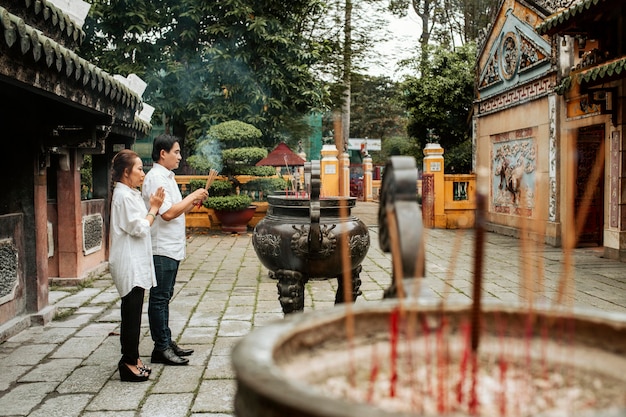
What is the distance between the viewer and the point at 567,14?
8133 millimetres

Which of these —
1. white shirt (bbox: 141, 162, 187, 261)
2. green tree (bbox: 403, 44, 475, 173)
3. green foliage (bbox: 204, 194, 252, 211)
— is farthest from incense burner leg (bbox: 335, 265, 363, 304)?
green tree (bbox: 403, 44, 475, 173)

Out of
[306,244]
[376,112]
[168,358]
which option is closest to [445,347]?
[306,244]

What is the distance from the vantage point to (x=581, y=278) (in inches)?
293

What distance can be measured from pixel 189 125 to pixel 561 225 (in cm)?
918

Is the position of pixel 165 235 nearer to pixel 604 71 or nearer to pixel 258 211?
pixel 604 71

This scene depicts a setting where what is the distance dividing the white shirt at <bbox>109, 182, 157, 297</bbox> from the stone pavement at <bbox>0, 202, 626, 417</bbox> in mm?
717

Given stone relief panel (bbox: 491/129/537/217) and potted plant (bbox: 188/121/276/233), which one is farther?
potted plant (bbox: 188/121/276/233)

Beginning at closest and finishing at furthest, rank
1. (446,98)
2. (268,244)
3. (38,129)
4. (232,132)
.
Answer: (268,244) < (38,129) < (232,132) < (446,98)

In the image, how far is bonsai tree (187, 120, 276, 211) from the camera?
1255 cm

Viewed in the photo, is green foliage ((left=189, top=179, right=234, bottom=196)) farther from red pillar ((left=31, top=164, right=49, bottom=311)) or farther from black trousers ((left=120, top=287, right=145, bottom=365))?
black trousers ((left=120, top=287, right=145, bottom=365))

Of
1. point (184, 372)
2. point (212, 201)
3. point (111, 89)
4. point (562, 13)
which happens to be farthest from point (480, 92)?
point (184, 372)

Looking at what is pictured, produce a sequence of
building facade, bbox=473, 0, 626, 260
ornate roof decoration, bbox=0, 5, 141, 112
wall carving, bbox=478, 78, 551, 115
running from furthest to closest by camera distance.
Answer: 1. wall carving, bbox=478, 78, 551, 115
2. building facade, bbox=473, 0, 626, 260
3. ornate roof decoration, bbox=0, 5, 141, 112

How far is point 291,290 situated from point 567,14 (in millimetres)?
6400

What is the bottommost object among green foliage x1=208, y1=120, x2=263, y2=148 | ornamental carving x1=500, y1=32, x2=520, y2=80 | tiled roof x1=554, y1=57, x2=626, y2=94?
green foliage x1=208, y1=120, x2=263, y2=148
